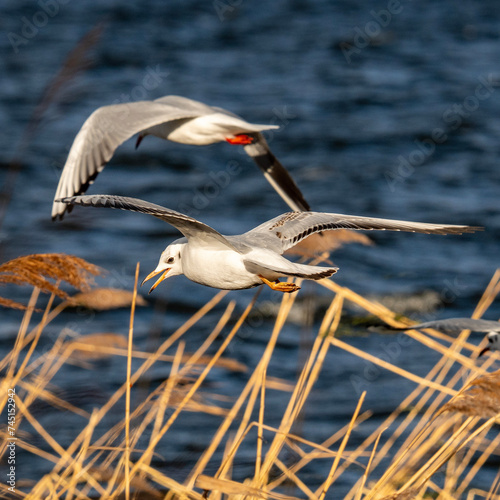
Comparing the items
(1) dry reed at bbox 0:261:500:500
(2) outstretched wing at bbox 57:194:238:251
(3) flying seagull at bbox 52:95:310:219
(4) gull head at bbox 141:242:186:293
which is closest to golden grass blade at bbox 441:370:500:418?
(1) dry reed at bbox 0:261:500:500

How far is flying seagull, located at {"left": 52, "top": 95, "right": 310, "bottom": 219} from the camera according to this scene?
4730mm

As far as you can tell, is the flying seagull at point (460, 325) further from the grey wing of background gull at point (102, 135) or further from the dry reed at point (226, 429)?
the grey wing of background gull at point (102, 135)

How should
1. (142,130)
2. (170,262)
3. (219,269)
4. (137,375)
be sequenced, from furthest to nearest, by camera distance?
(142,130)
(137,375)
(170,262)
(219,269)

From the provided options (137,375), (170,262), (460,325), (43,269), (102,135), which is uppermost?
(43,269)

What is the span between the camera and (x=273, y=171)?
20.6 ft

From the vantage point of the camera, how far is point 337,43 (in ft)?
61.0

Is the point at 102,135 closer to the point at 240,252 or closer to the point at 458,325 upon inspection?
the point at 240,252

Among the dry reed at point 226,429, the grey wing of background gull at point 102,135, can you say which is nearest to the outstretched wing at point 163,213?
the dry reed at point 226,429

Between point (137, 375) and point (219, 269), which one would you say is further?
point (137, 375)

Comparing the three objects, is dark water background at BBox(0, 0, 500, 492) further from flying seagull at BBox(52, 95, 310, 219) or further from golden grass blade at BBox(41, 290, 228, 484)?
flying seagull at BBox(52, 95, 310, 219)

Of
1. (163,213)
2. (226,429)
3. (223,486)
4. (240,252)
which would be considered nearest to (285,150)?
(226,429)

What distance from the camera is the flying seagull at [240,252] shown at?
10.1ft

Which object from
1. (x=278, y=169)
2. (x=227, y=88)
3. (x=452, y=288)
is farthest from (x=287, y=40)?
(x=278, y=169)

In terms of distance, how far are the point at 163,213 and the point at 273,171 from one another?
3.52 meters
